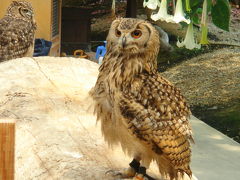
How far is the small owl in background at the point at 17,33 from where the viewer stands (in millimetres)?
6363

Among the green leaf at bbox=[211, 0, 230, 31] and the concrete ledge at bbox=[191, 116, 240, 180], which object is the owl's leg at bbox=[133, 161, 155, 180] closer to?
the green leaf at bbox=[211, 0, 230, 31]

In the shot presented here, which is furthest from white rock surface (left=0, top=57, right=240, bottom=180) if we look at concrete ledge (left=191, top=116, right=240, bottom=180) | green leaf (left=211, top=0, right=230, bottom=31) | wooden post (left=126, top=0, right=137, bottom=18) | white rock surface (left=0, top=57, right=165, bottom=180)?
wooden post (left=126, top=0, right=137, bottom=18)

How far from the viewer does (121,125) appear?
3.10m

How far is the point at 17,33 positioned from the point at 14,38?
0.25 ft

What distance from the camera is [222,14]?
3.33 meters

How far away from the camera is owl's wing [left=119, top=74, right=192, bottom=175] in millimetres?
3004

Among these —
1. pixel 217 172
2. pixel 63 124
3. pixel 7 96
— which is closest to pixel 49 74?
pixel 7 96

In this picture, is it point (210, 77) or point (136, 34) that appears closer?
point (136, 34)

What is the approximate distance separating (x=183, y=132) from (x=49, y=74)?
5.61ft

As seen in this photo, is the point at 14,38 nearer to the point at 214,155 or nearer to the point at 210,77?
A: the point at 214,155

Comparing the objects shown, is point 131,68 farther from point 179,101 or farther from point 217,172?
point 217,172

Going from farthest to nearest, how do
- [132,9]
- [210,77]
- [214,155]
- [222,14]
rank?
1. [210,77]
2. [132,9]
3. [214,155]
4. [222,14]

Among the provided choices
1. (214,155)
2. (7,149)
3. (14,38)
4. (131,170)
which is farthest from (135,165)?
(214,155)

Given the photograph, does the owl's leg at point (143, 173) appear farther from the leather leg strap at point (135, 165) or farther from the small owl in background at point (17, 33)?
the small owl in background at point (17, 33)
